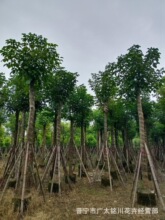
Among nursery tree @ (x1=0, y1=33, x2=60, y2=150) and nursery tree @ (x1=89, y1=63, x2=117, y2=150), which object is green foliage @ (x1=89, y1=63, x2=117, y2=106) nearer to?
nursery tree @ (x1=89, y1=63, x2=117, y2=150)

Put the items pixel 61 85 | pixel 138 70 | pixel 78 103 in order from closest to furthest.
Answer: pixel 138 70, pixel 61 85, pixel 78 103

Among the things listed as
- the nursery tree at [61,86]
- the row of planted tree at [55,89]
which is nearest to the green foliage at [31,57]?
the row of planted tree at [55,89]

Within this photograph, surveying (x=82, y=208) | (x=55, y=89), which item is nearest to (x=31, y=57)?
(x=55, y=89)

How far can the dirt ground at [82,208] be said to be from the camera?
6.00 m

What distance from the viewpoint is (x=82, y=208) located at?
6633mm

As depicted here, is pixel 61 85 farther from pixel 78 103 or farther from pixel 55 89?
pixel 78 103

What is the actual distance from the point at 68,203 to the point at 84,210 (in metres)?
1.04

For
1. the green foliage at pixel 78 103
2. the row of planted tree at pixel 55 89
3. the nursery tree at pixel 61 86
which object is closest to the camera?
the row of planted tree at pixel 55 89

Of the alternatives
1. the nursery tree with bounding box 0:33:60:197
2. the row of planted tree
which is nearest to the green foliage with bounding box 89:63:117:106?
the row of planted tree

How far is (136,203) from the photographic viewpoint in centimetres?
732

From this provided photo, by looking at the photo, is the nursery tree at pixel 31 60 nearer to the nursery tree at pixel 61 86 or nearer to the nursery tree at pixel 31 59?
the nursery tree at pixel 31 59

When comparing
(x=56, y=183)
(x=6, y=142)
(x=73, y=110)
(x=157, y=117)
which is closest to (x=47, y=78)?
(x=56, y=183)

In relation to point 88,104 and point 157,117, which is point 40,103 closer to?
point 88,104

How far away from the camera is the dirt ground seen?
19.7 ft
